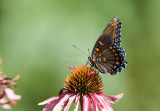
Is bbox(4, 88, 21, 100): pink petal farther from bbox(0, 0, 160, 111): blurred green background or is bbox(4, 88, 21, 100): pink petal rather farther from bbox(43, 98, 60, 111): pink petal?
bbox(0, 0, 160, 111): blurred green background

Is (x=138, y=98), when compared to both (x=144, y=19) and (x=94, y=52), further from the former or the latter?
(x=94, y=52)

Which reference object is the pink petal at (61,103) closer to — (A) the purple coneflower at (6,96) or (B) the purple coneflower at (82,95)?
(B) the purple coneflower at (82,95)

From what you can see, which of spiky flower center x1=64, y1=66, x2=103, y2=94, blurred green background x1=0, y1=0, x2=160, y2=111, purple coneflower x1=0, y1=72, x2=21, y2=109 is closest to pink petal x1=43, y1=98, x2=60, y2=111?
spiky flower center x1=64, y1=66, x2=103, y2=94

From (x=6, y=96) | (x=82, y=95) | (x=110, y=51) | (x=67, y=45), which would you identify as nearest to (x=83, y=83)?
(x=82, y=95)

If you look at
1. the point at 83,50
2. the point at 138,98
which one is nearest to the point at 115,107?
the point at 138,98

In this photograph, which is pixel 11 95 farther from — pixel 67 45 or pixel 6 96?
pixel 67 45

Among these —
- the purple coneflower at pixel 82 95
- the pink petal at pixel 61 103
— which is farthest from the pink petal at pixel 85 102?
the pink petal at pixel 61 103

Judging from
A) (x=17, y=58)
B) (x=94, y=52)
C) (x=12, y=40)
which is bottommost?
(x=94, y=52)
